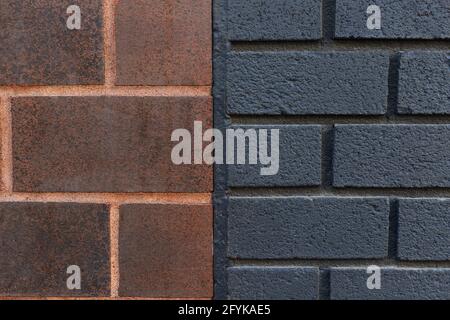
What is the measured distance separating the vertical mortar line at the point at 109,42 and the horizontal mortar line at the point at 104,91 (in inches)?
1.1

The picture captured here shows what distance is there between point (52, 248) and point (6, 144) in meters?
0.31

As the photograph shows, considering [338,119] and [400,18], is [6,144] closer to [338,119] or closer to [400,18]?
[338,119]

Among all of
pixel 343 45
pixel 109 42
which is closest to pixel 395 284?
pixel 343 45

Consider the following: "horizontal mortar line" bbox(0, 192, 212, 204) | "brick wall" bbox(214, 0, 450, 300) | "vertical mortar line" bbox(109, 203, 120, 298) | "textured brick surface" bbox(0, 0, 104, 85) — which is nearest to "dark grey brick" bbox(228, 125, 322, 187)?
"brick wall" bbox(214, 0, 450, 300)

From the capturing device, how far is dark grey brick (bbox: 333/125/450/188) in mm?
1216

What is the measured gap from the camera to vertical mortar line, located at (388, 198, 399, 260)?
4.06 ft

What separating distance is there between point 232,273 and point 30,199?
1.94 ft

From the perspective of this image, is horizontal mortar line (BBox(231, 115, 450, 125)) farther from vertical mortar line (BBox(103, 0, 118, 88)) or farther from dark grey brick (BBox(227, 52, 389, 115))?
vertical mortar line (BBox(103, 0, 118, 88))

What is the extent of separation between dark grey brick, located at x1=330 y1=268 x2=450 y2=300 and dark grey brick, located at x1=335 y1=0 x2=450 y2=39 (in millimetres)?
632

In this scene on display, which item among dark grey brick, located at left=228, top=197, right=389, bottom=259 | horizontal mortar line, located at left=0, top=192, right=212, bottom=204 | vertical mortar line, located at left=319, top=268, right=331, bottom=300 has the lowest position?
vertical mortar line, located at left=319, top=268, right=331, bottom=300

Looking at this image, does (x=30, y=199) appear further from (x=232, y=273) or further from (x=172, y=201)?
(x=232, y=273)

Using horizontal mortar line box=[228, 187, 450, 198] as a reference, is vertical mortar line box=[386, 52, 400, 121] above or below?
above

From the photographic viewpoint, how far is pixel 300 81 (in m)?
1.22

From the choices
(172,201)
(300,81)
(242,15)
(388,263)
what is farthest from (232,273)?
(242,15)
